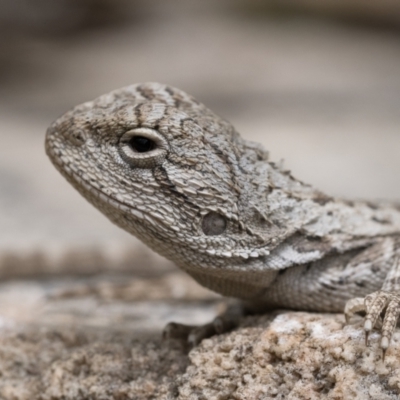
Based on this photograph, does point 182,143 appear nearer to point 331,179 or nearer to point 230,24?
point 331,179

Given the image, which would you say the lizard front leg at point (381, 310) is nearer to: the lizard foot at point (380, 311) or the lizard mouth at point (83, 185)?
the lizard foot at point (380, 311)

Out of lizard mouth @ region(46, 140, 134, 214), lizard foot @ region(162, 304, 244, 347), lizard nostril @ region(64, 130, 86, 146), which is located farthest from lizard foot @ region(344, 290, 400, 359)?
lizard nostril @ region(64, 130, 86, 146)

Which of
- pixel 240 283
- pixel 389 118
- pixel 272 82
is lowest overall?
pixel 240 283

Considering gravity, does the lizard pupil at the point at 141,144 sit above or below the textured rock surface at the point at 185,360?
above

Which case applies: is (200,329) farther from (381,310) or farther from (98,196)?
(381,310)

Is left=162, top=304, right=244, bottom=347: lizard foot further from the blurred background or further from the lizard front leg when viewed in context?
the blurred background

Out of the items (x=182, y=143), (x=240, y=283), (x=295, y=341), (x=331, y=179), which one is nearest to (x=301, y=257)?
(x=240, y=283)

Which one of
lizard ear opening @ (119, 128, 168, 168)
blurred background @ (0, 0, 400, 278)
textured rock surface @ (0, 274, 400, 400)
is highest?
blurred background @ (0, 0, 400, 278)

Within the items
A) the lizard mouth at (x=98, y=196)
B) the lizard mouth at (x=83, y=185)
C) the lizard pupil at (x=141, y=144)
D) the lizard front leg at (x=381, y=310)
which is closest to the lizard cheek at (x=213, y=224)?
the lizard mouth at (x=98, y=196)
